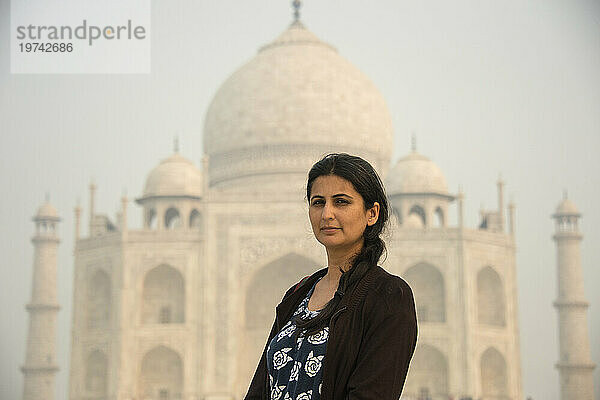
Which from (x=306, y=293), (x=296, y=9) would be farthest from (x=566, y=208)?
(x=306, y=293)

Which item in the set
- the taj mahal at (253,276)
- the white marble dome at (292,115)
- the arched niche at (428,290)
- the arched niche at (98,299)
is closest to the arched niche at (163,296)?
the taj mahal at (253,276)

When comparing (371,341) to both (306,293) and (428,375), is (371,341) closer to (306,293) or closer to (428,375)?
(306,293)

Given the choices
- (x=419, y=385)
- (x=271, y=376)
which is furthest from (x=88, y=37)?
(x=271, y=376)

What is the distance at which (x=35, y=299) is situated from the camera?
18.8m

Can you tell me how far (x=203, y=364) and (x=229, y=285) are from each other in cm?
143

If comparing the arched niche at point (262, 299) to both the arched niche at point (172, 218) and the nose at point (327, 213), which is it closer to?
the arched niche at point (172, 218)

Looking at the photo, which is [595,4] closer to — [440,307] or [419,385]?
[440,307]

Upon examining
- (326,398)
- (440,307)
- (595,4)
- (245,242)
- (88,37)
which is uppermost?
(595,4)

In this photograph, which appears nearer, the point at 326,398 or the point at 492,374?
the point at 326,398

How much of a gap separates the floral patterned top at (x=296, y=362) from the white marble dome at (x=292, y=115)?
17586 millimetres

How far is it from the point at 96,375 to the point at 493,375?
7163 millimetres

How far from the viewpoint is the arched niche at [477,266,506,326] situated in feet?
58.9

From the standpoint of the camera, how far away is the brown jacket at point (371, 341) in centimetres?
151

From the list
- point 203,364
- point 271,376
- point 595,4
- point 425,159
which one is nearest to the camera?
point 271,376
